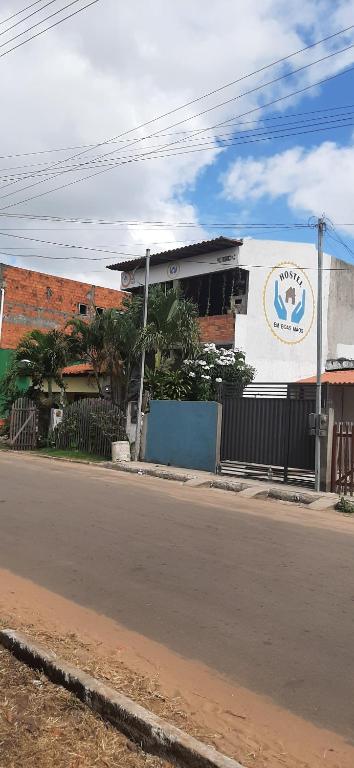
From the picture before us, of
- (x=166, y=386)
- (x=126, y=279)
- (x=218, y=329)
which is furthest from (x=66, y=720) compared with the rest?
(x=126, y=279)

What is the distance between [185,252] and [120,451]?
10.6 m

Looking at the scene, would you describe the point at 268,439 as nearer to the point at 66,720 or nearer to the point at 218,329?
the point at 218,329

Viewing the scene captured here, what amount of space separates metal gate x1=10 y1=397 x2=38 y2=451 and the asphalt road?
1274 cm

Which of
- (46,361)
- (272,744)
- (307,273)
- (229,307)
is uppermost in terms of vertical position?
(307,273)

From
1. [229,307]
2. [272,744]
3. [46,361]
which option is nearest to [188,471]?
[46,361]

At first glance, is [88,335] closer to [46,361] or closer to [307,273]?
[46,361]

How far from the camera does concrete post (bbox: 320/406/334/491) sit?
14688mm

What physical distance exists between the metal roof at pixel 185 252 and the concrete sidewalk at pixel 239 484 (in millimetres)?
10083

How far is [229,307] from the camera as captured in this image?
2645cm

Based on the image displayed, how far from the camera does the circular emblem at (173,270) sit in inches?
1107

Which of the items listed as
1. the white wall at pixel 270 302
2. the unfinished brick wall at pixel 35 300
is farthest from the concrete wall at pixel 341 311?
the unfinished brick wall at pixel 35 300

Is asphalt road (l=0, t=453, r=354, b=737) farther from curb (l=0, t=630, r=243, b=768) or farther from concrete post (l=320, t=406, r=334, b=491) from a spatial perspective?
concrete post (l=320, t=406, r=334, b=491)

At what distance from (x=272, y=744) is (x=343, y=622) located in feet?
6.99

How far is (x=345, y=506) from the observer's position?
12531mm
